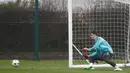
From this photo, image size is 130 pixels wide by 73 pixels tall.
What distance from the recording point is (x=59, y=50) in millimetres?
20609

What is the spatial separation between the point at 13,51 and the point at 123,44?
651cm

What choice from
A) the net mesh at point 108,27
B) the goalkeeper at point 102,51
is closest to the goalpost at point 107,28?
the net mesh at point 108,27

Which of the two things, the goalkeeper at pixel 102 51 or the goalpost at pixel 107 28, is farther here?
the goalpost at pixel 107 28

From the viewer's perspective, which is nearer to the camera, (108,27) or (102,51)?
(102,51)

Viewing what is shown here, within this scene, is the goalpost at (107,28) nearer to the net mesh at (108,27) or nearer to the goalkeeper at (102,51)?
the net mesh at (108,27)

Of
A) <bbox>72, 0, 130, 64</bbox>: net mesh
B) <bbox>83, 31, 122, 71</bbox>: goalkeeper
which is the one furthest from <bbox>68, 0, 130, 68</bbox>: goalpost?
<bbox>83, 31, 122, 71</bbox>: goalkeeper

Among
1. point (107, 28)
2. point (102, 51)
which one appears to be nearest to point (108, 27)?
point (107, 28)

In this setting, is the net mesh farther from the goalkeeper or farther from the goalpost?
the goalkeeper

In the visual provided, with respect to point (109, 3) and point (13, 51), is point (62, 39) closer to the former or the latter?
point (13, 51)

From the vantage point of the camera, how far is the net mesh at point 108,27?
15.9 m

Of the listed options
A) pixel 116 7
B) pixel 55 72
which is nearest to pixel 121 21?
pixel 116 7

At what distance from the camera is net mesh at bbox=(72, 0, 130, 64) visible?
15852 millimetres

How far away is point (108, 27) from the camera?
15.9m

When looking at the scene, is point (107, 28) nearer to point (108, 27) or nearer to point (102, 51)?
point (108, 27)
